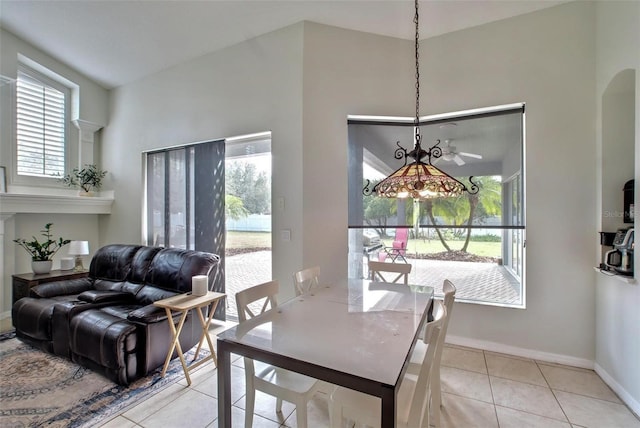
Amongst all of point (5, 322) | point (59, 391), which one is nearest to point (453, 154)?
point (59, 391)

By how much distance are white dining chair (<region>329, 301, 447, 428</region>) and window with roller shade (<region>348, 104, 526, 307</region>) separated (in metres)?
1.80

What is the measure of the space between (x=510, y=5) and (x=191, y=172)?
404cm

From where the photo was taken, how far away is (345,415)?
1390 mm

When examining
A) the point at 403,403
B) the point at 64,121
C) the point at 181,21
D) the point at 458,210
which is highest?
the point at 181,21

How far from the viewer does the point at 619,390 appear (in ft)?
6.81

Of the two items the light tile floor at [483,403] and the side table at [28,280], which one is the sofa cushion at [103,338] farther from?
the side table at [28,280]

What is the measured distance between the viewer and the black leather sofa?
2252mm

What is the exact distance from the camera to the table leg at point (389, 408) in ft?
3.31

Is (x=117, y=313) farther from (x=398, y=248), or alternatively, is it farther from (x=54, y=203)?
(x=398, y=248)

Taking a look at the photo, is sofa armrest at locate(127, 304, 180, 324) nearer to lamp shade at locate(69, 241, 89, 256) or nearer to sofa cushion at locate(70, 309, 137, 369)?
sofa cushion at locate(70, 309, 137, 369)

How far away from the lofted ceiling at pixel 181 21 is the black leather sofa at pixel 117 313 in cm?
265

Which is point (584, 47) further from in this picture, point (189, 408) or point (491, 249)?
point (189, 408)

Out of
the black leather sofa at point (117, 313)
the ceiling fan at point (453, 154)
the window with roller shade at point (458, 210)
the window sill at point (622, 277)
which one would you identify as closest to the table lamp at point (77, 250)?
the black leather sofa at point (117, 313)

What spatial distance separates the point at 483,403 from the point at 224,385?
1875 mm
